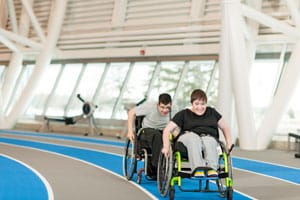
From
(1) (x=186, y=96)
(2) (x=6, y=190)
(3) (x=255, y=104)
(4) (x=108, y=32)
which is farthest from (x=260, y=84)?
(2) (x=6, y=190)

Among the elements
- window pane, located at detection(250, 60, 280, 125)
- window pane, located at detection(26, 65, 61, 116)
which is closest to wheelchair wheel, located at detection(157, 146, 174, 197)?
window pane, located at detection(250, 60, 280, 125)

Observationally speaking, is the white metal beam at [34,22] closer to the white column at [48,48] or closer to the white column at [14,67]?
the white column at [48,48]

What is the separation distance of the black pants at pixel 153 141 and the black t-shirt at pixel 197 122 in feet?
2.01

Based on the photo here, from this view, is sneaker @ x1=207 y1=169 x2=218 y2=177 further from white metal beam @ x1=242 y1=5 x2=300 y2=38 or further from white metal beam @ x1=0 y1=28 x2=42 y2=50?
white metal beam @ x1=0 y1=28 x2=42 y2=50

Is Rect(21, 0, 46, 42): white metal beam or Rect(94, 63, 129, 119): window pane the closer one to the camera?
Rect(94, 63, 129, 119): window pane

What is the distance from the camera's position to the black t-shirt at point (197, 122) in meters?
4.87

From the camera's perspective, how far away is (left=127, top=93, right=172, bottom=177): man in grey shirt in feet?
17.9

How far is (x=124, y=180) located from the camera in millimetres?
5961

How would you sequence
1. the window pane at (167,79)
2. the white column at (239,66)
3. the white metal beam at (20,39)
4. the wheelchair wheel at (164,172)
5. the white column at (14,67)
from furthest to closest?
the white column at (14,67), the white metal beam at (20,39), the window pane at (167,79), the white column at (239,66), the wheelchair wheel at (164,172)

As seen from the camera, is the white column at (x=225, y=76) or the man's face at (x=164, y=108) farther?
the white column at (x=225, y=76)

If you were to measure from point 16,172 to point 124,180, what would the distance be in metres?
1.59

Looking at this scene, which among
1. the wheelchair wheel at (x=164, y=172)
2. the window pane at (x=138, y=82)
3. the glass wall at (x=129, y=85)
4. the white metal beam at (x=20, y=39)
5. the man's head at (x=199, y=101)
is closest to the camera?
the wheelchair wheel at (x=164, y=172)

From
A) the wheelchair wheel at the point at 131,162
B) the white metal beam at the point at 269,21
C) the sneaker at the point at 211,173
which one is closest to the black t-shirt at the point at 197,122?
the sneaker at the point at 211,173

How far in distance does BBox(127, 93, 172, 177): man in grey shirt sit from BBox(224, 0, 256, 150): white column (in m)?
5.33
